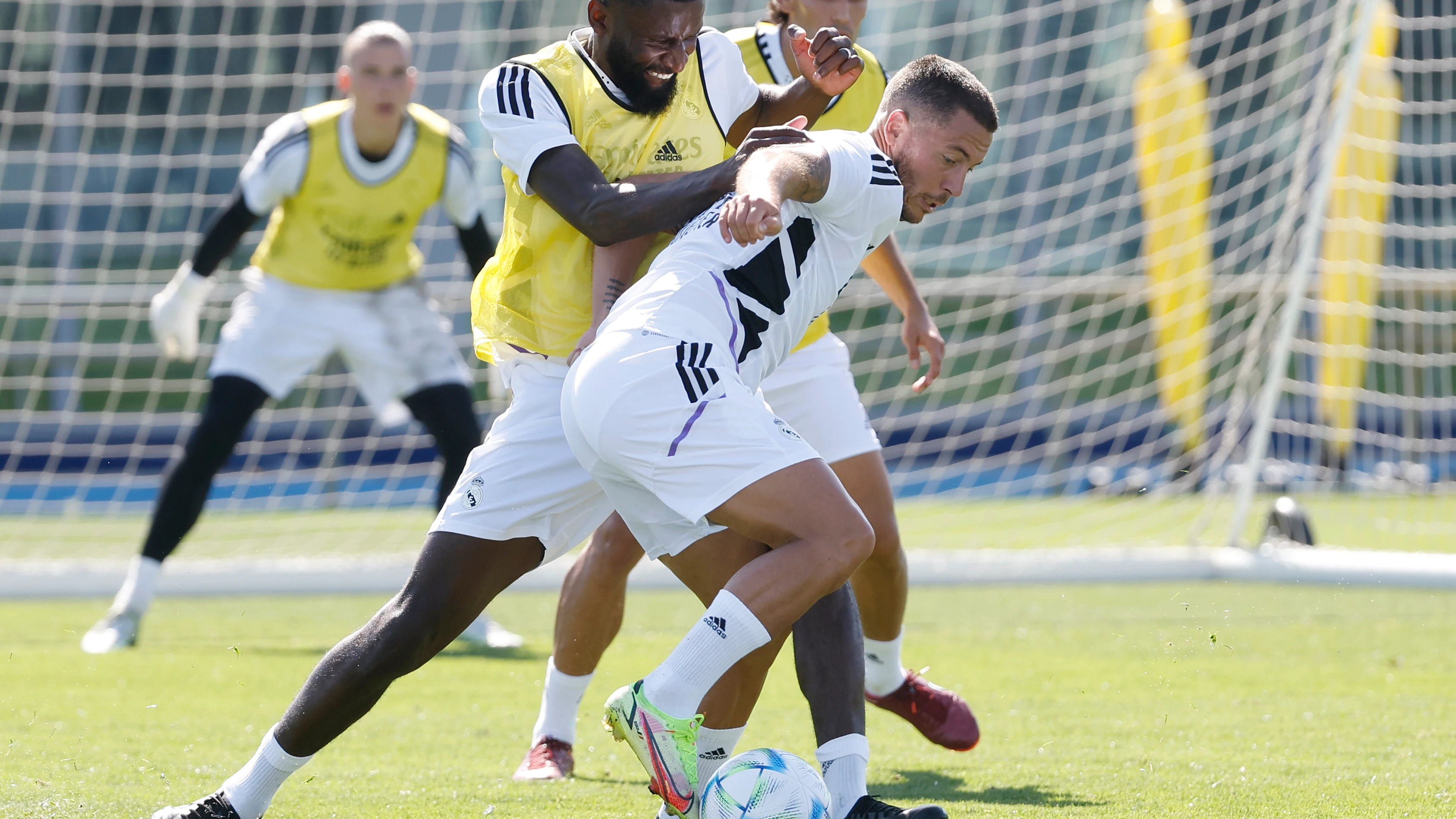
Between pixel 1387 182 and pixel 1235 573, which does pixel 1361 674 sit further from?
pixel 1387 182

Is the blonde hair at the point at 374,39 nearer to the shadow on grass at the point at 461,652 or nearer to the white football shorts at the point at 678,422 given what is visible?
the shadow on grass at the point at 461,652

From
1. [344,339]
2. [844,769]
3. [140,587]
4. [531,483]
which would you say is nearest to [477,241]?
[344,339]

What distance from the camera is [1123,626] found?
636 centimetres

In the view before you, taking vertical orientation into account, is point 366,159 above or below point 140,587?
above

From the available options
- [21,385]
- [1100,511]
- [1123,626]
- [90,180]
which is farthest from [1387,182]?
[90,180]

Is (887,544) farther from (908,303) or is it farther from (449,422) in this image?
(449,422)

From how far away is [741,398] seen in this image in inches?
106

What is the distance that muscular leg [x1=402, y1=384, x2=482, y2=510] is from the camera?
6023 millimetres

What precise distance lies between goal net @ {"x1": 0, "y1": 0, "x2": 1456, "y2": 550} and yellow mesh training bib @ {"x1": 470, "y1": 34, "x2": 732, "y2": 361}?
146 inches

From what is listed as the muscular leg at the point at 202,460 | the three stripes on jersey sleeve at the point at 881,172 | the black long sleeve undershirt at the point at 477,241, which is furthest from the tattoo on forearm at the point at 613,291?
the muscular leg at the point at 202,460

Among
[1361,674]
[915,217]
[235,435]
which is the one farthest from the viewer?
[235,435]

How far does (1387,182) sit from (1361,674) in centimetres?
537

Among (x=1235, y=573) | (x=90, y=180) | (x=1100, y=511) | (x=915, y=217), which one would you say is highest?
(x=915, y=217)

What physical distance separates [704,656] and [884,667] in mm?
1437
